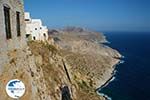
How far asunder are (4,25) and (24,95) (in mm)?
4131

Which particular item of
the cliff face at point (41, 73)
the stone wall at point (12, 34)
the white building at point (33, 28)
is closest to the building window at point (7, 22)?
the stone wall at point (12, 34)

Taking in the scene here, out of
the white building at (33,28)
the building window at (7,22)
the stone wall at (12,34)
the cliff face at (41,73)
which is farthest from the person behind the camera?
the white building at (33,28)

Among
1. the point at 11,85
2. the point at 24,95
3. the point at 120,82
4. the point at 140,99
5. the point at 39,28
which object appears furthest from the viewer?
the point at 120,82

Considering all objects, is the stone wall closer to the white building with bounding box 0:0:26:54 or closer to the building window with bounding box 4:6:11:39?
the white building with bounding box 0:0:26:54

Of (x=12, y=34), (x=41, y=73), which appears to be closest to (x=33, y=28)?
→ (x=41, y=73)

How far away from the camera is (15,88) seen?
1375cm

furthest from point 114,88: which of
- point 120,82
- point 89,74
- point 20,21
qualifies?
point 20,21

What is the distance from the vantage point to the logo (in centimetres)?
1347

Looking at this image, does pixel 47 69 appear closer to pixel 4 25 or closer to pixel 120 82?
pixel 4 25

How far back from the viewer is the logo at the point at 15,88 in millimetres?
13469

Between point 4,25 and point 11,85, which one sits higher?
point 4,25

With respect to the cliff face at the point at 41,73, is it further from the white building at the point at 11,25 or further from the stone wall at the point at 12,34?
the white building at the point at 11,25

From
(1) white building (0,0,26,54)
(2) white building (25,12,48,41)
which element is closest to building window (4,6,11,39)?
(1) white building (0,0,26,54)

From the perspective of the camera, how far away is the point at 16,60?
51.8ft
